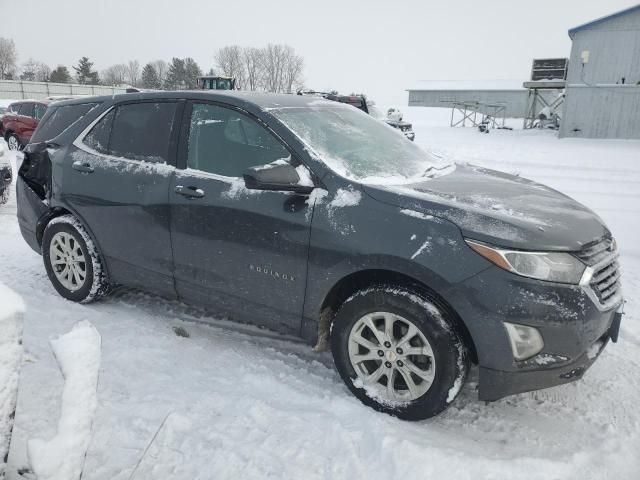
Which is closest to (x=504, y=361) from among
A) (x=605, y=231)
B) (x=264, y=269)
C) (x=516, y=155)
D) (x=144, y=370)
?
(x=605, y=231)

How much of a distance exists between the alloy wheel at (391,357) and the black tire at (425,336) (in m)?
0.03

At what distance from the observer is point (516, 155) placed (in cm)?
1551

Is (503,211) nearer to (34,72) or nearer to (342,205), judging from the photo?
(342,205)

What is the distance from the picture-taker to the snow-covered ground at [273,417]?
2324 millimetres

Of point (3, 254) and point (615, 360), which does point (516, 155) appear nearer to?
point (615, 360)

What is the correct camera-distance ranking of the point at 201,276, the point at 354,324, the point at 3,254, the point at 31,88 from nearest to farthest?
the point at 354,324
the point at 201,276
the point at 3,254
the point at 31,88

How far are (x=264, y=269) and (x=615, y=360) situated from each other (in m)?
2.51

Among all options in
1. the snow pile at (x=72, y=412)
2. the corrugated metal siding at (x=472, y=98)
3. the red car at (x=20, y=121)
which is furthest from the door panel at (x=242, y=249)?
the corrugated metal siding at (x=472, y=98)

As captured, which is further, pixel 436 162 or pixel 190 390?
pixel 436 162

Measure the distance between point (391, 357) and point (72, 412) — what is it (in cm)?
165

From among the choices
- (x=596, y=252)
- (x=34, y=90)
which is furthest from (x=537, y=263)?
(x=34, y=90)

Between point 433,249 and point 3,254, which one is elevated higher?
point 433,249

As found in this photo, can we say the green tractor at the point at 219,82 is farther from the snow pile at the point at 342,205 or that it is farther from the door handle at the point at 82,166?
the snow pile at the point at 342,205

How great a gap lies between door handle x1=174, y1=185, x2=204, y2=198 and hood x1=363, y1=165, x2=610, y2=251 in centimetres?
114
